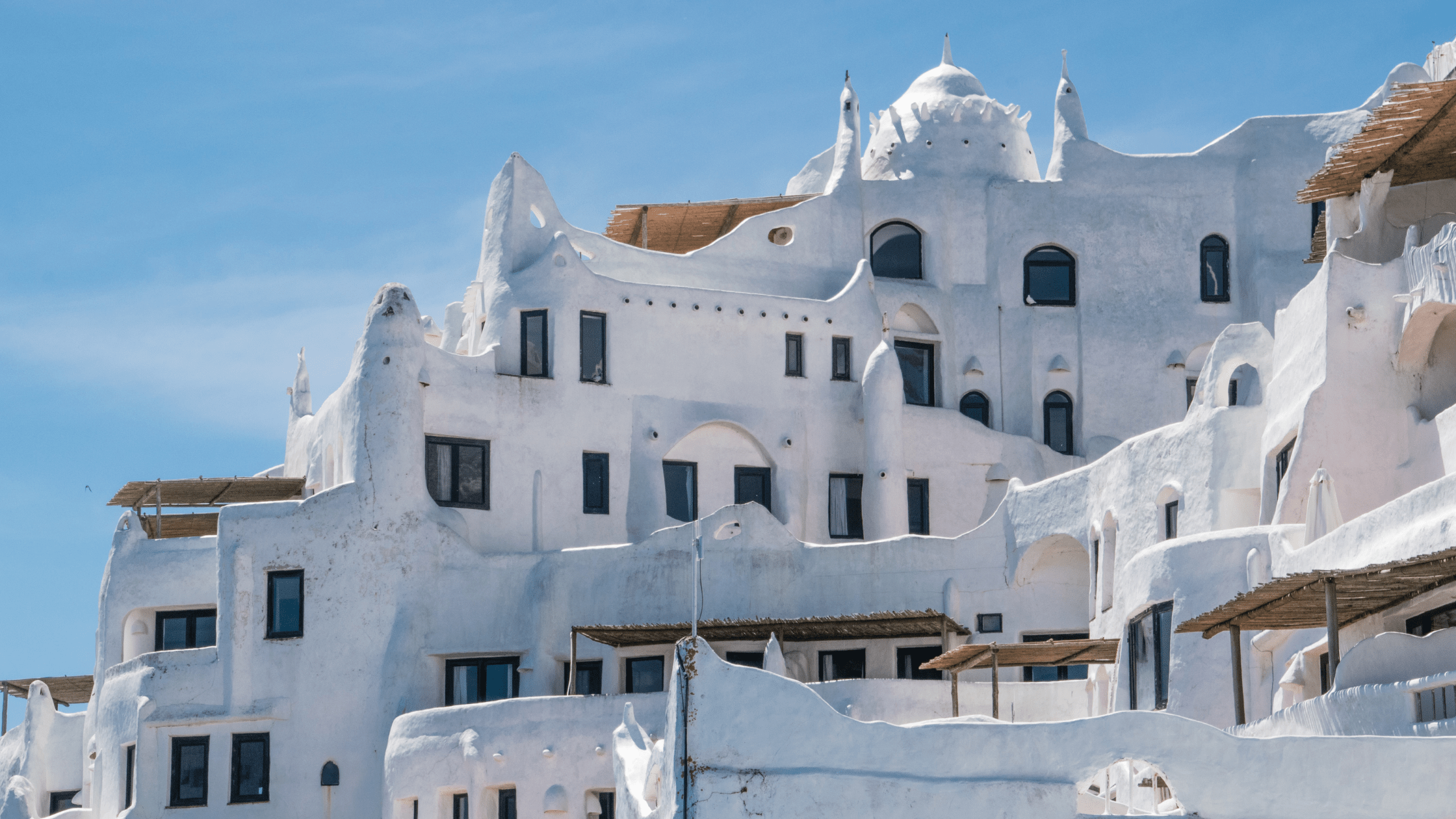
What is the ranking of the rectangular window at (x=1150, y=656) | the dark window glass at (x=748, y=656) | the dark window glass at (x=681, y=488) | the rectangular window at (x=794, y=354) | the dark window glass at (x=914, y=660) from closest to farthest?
1. the rectangular window at (x=1150, y=656)
2. the dark window glass at (x=914, y=660)
3. the dark window glass at (x=748, y=656)
4. the dark window glass at (x=681, y=488)
5. the rectangular window at (x=794, y=354)

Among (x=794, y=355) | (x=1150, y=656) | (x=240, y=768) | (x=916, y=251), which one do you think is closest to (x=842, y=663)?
(x=794, y=355)

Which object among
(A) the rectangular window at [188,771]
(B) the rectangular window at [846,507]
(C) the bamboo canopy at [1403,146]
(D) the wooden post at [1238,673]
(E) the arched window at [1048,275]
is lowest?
(A) the rectangular window at [188,771]

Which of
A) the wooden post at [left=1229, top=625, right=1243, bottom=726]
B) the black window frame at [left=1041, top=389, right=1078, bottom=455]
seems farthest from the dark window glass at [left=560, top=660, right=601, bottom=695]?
the wooden post at [left=1229, top=625, right=1243, bottom=726]

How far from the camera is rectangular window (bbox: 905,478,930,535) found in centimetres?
5084

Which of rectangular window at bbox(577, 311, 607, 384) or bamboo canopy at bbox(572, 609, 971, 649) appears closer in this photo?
bamboo canopy at bbox(572, 609, 971, 649)

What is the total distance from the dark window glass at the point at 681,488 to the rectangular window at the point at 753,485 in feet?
3.75

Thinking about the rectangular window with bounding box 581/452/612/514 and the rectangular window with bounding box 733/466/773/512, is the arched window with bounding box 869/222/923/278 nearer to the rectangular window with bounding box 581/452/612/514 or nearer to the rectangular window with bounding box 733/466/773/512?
the rectangular window with bounding box 733/466/773/512

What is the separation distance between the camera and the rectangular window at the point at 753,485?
49.8m

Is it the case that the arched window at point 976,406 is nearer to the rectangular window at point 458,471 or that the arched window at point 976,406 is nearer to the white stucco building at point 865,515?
the white stucco building at point 865,515

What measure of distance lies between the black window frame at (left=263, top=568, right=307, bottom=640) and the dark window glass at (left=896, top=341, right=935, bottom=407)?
17255 mm

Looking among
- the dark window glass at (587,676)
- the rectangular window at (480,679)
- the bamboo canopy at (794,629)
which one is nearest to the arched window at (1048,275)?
the bamboo canopy at (794,629)

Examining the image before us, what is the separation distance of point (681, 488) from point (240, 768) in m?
12.5

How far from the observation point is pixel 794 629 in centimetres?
4222

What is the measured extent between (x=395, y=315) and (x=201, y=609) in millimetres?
8707
